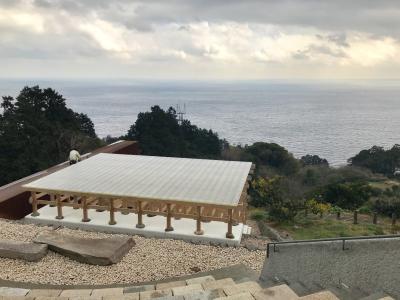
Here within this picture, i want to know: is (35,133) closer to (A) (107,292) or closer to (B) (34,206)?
(B) (34,206)

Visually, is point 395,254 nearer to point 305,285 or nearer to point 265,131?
point 305,285

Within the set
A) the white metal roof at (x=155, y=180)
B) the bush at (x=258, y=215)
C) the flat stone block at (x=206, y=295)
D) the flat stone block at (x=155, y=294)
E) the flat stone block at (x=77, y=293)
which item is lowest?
the bush at (x=258, y=215)

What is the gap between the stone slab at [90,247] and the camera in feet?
27.9

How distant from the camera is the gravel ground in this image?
7988mm

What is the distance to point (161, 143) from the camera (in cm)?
3616

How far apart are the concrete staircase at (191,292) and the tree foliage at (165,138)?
91.7ft

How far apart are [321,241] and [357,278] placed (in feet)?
2.46

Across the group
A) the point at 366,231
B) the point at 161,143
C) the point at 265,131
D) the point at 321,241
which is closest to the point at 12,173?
the point at 161,143

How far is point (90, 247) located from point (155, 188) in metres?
2.86

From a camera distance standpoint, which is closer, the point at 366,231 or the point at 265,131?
the point at 366,231

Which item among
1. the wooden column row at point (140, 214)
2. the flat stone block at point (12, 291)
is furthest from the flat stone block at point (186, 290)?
the wooden column row at point (140, 214)

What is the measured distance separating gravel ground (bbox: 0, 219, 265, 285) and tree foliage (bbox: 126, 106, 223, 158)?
83.0 ft

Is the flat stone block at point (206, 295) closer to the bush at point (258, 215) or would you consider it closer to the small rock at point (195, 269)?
the small rock at point (195, 269)

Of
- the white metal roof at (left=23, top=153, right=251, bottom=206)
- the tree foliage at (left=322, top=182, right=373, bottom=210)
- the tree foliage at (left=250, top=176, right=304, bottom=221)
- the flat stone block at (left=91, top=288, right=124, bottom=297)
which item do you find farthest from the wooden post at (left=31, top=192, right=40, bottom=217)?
the tree foliage at (left=322, top=182, right=373, bottom=210)
